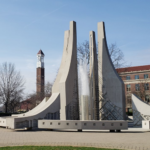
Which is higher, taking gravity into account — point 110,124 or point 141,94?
point 141,94

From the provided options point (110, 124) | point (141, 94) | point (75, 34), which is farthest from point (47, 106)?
point (141, 94)

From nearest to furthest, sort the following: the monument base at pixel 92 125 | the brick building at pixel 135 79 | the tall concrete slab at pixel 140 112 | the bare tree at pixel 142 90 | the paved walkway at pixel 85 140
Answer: the paved walkway at pixel 85 140, the monument base at pixel 92 125, the tall concrete slab at pixel 140 112, the bare tree at pixel 142 90, the brick building at pixel 135 79

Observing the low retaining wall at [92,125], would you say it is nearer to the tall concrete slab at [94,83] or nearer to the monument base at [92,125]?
the monument base at [92,125]

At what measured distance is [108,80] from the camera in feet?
54.7

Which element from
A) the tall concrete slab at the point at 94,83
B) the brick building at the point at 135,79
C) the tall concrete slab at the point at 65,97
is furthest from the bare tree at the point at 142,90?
the tall concrete slab at the point at 65,97

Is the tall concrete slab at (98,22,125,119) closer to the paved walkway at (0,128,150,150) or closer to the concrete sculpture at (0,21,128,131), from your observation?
the concrete sculpture at (0,21,128,131)

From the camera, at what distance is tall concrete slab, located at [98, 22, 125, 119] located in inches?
635

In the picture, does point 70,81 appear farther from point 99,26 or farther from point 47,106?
point 99,26

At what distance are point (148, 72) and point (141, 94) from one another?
6.71 metres

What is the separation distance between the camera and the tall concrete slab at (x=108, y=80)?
16.1m

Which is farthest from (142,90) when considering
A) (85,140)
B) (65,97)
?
(85,140)

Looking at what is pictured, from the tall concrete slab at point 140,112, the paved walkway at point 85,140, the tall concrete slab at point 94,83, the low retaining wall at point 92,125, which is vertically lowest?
the paved walkway at point 85,140

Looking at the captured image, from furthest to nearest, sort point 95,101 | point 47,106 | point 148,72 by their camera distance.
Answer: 1. point 148,72
2. point 95,101
3. point 47,106

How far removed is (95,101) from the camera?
52.6 ft
